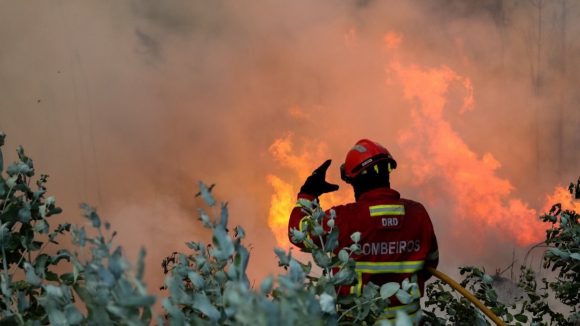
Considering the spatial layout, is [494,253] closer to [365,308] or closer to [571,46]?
[571,46]

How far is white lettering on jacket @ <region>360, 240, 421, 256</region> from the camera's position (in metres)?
2.99

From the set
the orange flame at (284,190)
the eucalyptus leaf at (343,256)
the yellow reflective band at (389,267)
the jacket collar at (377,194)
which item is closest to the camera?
the eucalyptus leaf at (343,256)

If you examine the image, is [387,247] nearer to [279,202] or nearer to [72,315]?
[72,315]

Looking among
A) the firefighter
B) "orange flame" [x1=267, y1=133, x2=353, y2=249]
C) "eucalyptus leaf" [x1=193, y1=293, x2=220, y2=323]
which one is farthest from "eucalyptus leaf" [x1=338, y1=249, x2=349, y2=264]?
"orange flame" [x1=267, y1=133, x2=353, y2=249]

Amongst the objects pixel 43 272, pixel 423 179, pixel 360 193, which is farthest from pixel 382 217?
pixel 423 179

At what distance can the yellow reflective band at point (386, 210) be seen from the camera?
303cm

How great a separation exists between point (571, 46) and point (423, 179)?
4.71 metres

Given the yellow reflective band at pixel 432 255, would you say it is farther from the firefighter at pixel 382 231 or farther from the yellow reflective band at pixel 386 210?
the yellow reflective band at pixel 386 210

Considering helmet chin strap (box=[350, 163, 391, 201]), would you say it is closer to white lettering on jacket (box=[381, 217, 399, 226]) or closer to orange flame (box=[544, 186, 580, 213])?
white lettering on jacket (box=[381, 217, 399, 226])

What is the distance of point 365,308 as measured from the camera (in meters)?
1.46

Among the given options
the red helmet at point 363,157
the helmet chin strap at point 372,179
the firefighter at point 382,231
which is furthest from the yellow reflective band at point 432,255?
the red helmet at point 363,157

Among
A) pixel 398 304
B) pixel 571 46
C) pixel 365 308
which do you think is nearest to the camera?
pixel 365 308

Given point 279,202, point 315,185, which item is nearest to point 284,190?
point 279,202

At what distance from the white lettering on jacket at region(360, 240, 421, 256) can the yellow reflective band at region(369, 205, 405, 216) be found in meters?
0.17
